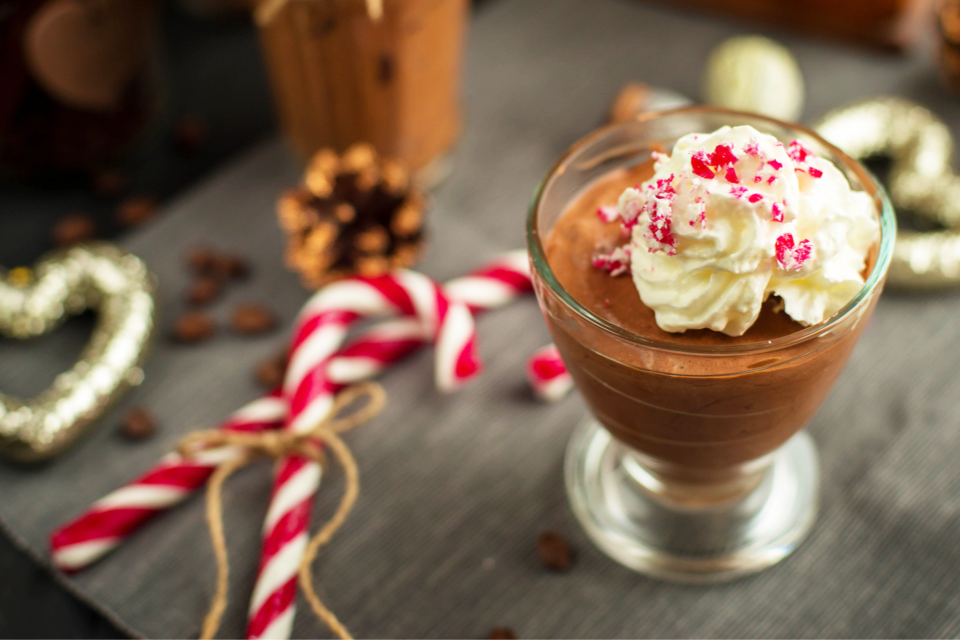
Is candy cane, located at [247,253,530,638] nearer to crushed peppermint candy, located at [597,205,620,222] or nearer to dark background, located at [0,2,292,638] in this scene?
crushed peppermint candy, located at [597,205,620,222]

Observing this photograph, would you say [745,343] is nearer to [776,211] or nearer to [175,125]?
[776,211]

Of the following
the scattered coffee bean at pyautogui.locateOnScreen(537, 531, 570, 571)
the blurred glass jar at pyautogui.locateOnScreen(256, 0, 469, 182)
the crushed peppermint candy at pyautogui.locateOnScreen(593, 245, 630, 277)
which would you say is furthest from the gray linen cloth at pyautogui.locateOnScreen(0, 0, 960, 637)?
the crushed peppermint candy at pyautogui.locateOnScreen(593, 245, 630, 277)

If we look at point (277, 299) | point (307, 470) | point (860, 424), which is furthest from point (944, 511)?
point (277, 299)

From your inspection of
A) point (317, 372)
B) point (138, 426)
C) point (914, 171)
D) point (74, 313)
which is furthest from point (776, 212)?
point (74, 313)

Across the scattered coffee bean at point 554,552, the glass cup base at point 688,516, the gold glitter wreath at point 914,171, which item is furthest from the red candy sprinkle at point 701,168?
the gold glitter wreath at point 914,171

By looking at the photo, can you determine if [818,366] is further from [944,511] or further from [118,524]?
[118,524]

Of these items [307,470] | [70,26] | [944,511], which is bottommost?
[944,511]

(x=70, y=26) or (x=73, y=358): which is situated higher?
(x=70, y=26)
